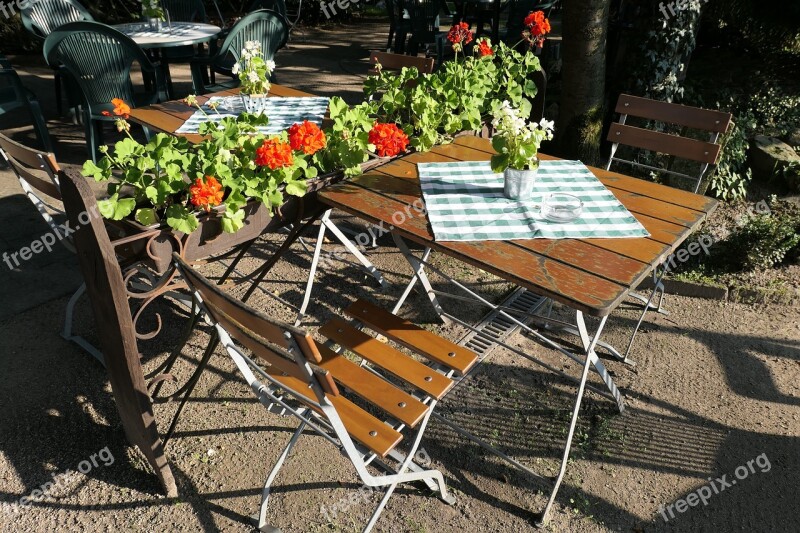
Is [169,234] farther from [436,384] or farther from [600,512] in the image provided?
[600,512]

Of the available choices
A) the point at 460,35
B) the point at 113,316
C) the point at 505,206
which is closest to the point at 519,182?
the point at 505,206

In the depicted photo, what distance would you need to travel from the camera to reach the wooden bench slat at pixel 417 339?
7.32ft

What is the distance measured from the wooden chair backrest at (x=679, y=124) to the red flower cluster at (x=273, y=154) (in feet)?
6.29

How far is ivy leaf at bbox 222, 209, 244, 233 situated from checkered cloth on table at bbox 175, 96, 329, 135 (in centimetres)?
96

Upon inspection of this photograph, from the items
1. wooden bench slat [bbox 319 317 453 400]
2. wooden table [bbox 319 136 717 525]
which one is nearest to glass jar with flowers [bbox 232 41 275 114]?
wooden table [bbox 319 136 717 525]

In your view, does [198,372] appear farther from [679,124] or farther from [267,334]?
[679,124]

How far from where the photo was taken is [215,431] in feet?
8.50

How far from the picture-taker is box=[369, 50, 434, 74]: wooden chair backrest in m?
3.72

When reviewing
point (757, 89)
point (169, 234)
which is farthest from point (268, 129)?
point (757, 89)

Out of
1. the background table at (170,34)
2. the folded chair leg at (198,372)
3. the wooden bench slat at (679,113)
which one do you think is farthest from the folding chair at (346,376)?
the background table at (170,34)

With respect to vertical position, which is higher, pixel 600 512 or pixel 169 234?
pixel 169 234

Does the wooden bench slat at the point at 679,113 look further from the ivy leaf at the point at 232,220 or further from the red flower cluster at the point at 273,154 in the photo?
the ivy leaf at the point at 232,220

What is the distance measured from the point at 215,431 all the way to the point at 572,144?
120 inches

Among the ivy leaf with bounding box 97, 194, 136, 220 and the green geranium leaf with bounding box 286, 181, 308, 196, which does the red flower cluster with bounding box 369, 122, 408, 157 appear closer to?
the green geranium leaf with bounding box 286, 181, 308, 196
